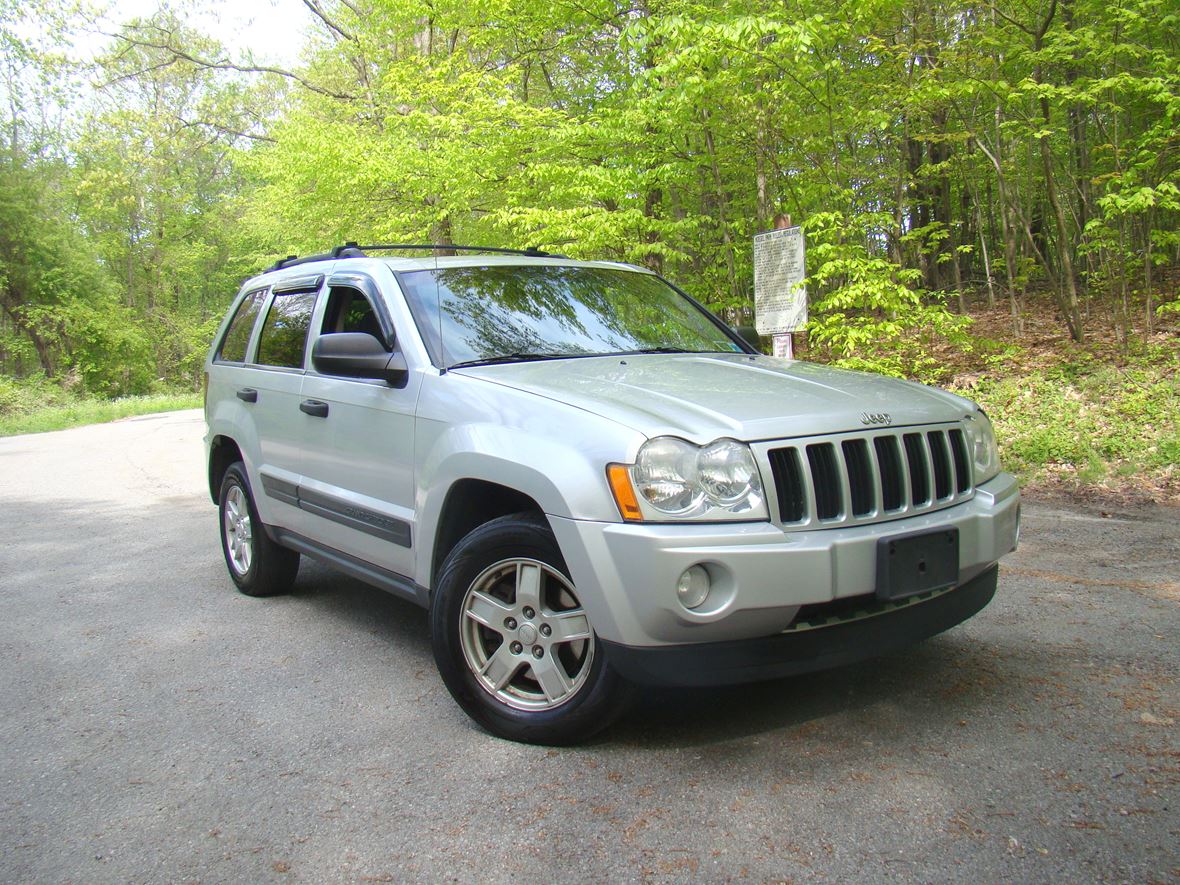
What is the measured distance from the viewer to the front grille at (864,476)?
9.63ft

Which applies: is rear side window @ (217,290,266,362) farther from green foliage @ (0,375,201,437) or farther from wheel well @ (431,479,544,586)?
green foliage @ (0,375,201,437)

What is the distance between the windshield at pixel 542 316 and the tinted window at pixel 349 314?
0.91 ft

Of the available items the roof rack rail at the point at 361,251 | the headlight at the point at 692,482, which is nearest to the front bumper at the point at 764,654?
the headlight at the point at 692,482

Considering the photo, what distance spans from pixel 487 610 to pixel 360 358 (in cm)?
118

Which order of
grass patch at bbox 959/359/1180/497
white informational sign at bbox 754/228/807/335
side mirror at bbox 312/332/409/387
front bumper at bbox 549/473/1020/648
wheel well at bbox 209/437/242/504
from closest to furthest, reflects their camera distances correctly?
1. front bumper at bbox 549/473/1020/648
2. side mirror at bbox 312/332/409/387
3. wheel well at bbox 209/437/242/504
4. grass patch at bbox 959/359/1180/497
5. white informational sign at bbox 754/228/807/335

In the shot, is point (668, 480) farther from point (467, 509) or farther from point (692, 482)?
point (467, 509)

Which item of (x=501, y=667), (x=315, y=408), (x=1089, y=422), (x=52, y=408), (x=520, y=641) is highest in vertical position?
(x=315, y=408)

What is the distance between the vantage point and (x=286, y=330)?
509 centimetres

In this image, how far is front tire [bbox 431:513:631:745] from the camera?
3.09 m

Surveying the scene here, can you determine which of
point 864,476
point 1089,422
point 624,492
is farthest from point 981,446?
point 1089,422

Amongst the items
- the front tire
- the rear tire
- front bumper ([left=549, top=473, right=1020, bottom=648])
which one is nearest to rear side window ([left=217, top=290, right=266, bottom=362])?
the rear tire

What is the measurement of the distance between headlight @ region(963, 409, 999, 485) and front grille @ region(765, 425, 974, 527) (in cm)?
16

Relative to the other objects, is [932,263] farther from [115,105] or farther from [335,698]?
[115,105]

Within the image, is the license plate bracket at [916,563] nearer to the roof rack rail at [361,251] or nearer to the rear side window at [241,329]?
the roof rack rail at [361,251]
